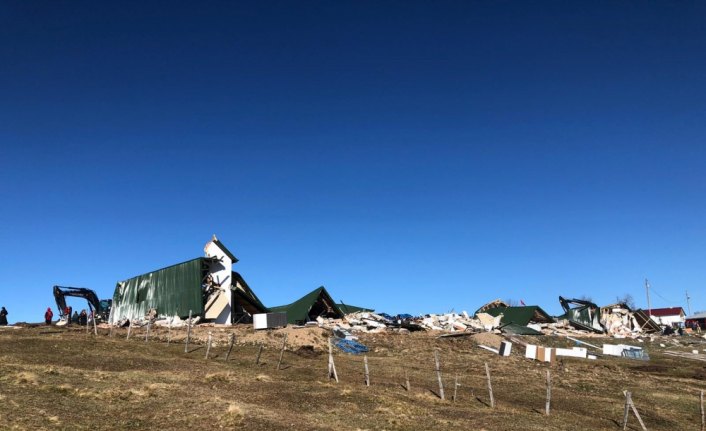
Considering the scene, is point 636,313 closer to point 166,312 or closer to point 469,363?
point 469,363

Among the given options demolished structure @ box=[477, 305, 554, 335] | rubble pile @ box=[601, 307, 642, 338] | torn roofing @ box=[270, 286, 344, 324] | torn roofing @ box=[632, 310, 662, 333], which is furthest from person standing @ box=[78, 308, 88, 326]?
torn roofing @ box=[632, 310, 662, 333]

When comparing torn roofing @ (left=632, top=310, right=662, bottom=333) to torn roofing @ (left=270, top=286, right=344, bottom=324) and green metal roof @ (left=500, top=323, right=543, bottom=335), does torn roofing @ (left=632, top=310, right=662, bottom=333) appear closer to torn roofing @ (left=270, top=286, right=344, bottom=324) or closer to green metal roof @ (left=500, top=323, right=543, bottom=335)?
green metal roof @ (left=500, top=323, right=543, bottom=335)

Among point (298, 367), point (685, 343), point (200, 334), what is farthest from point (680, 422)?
point (685, 343)

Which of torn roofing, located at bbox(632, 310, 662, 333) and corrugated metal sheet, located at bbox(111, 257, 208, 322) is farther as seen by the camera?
torn roofing, located at bbox(632, 310, 662, 333)

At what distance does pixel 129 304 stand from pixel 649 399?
166 ft

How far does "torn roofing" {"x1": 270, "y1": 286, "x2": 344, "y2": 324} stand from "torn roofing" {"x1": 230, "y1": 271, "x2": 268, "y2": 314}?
12.4ft

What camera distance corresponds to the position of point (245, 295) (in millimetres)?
52031

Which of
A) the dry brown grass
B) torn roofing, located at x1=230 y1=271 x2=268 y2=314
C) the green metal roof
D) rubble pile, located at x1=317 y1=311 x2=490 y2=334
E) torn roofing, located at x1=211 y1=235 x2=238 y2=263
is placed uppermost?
torn roofing, located at x1=211 y1=235 x2=238 y2=263

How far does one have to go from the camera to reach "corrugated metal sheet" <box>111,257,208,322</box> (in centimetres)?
4797

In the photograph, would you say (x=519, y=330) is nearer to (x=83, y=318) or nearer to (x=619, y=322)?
(x=619, y=322)

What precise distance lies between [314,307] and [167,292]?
1632 centimetres

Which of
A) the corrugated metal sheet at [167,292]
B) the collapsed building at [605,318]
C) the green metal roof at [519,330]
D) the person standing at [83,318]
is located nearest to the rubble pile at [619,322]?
the collapsed building at [605,318]

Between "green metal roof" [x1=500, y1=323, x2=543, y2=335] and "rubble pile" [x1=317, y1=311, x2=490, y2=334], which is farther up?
"rubble pile" [x1=317, y1=311, x2=490, y2=334]

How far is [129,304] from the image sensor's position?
57.6m
